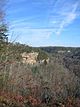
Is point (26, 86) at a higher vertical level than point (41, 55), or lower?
lower

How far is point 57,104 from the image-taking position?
11.0 m

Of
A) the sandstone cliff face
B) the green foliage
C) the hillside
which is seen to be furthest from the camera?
the green foliage

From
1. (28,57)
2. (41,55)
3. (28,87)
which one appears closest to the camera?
(28,87)

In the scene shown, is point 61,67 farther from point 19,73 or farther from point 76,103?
point 76,103

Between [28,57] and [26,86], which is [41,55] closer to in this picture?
[28,57]

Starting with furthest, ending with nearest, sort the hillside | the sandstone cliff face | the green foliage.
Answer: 1. the green foliage
2. the sandstone cliff face
3. the hillside

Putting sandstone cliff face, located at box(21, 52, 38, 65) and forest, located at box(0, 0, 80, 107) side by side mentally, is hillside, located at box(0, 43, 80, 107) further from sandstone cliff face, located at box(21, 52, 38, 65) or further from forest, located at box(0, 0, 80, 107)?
sandstone cliff face, located at box(21, 52, 38, 65)

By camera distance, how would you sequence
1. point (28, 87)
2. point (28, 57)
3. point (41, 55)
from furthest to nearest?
point (41, 55) → point (28, 57) → point (28, 87)

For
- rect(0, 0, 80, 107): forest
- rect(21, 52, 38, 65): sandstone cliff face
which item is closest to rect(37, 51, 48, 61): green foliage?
rect(21, 52, 38, 65): sandstone cliff face

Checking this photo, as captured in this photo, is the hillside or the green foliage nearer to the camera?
the hillside

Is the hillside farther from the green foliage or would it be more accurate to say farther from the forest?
the green foliage

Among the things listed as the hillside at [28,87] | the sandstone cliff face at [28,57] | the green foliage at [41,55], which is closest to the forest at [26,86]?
the hillside at [28,87]

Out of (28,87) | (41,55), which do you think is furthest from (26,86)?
(41,55)

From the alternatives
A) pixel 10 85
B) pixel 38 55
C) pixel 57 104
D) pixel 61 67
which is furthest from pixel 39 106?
pixel 38 55
